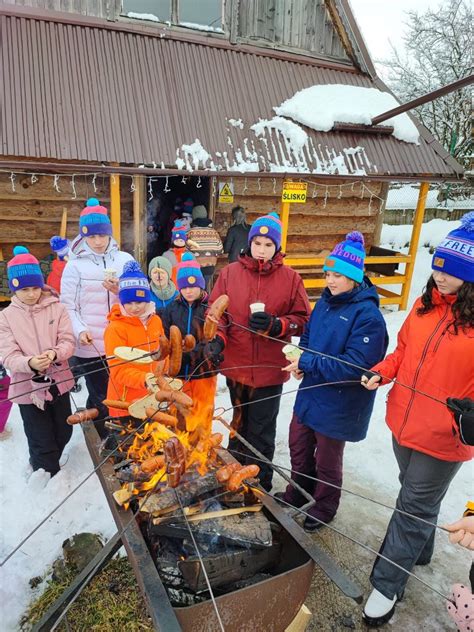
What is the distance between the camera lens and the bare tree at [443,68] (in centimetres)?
1972

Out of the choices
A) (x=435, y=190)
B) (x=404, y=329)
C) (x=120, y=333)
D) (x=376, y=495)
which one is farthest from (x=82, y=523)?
(x=435, y=190)

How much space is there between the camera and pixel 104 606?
8.68 feet

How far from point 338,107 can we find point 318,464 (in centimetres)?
748

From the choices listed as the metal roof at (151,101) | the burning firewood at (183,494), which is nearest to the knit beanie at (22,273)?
the burning firewood at (183,494)

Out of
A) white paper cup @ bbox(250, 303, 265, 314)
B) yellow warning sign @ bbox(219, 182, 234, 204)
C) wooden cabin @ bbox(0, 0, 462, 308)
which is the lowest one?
white paper cup @ bbox(250, 303, 265, 314)

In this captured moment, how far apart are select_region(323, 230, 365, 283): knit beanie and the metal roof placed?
4867 millimetres

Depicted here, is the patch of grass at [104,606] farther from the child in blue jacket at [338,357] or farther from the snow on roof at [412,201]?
the snow on roof at [412,201]

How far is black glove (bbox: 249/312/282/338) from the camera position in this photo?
3.26 metres

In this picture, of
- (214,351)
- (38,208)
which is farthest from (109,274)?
(38,208)

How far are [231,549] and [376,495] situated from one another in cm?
223

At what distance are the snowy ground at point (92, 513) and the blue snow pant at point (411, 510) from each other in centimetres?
34

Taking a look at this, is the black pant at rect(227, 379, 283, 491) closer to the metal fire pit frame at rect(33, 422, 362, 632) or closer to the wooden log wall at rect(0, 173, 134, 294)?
the metal fire pit frame at rect(33, 422, 362, 632)

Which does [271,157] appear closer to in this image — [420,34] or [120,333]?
[120,333]

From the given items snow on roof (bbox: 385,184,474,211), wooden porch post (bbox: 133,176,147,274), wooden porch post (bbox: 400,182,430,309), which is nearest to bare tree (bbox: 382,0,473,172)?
snow on roof (bbox: 385,184,474,211)
